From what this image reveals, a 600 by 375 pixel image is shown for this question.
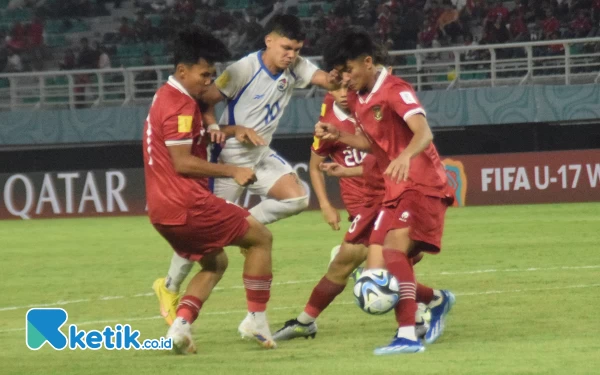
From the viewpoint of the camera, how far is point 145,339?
7254 mm

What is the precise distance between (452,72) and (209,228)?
15487 millimetres

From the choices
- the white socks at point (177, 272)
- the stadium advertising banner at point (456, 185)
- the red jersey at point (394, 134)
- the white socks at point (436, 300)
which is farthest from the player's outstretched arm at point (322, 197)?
the stadium advertising banner at point (456, 185)

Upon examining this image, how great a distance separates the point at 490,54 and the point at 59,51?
34.8 feet

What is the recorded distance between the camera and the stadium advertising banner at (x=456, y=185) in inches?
790

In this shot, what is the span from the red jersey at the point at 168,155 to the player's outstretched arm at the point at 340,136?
0.71m

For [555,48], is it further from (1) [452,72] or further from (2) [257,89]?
(2) [257,89]

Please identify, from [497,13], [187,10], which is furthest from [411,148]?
[187,10]

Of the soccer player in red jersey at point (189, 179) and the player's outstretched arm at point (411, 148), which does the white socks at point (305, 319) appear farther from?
the player's outstretched arm at point (411, 148)

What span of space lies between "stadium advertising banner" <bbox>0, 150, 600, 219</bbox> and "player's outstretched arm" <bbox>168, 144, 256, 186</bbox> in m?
12.8

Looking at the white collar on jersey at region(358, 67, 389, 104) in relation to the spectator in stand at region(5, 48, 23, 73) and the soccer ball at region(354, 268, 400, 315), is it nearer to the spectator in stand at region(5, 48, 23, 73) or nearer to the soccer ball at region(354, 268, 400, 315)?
the soccer ball at region(354, 268, 400, 315)

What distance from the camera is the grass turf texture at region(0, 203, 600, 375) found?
599cm

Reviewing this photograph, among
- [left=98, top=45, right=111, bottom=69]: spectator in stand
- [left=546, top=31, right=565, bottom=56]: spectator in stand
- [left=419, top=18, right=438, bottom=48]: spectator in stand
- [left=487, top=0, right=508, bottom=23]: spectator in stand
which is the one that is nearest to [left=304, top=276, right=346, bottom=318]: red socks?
[left=546, top=31, right=565, bottom=56]: spectator in stand

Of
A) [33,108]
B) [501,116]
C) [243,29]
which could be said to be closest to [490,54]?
[501,116]

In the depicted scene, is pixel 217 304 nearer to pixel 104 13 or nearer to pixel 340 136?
pixel 340 136
